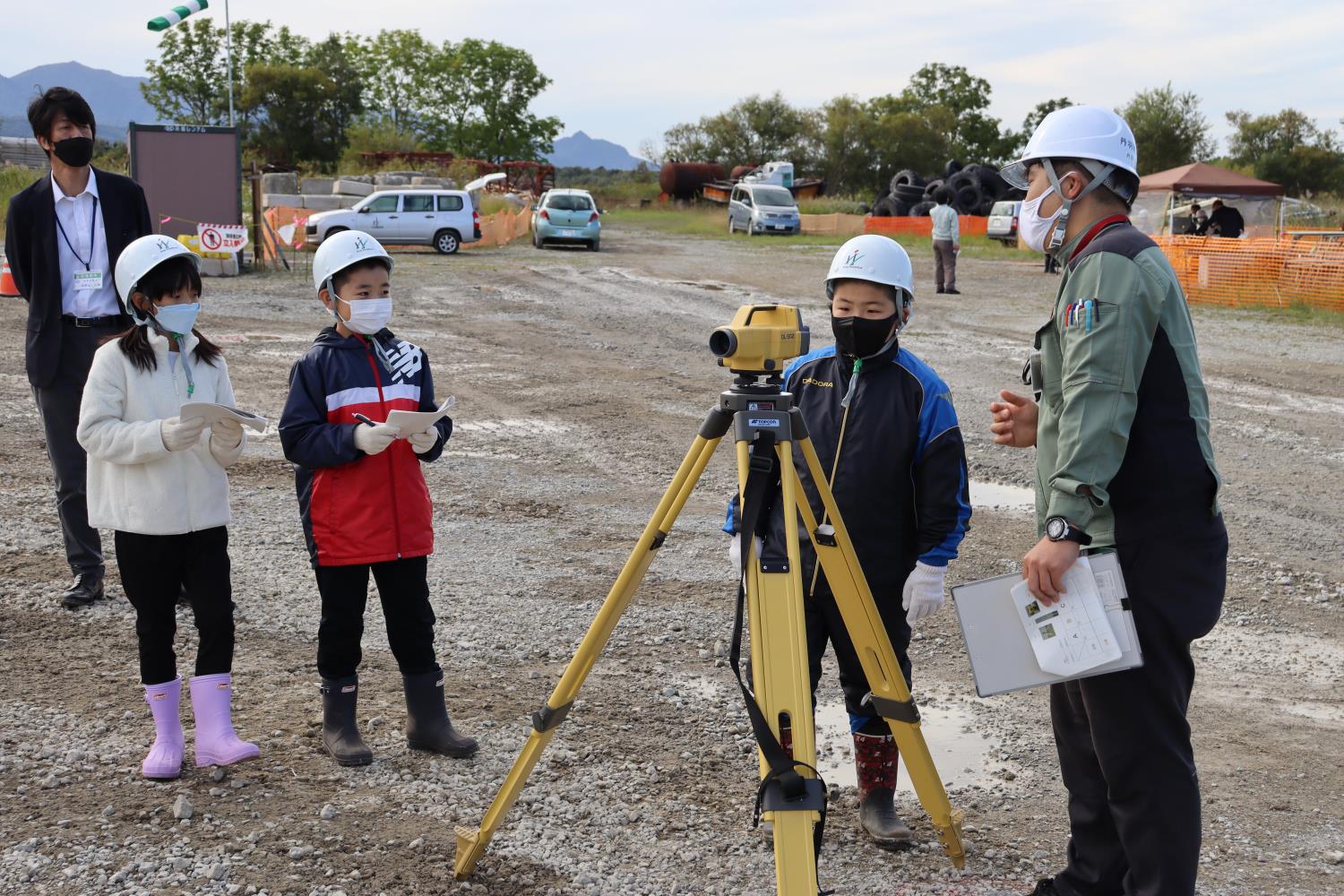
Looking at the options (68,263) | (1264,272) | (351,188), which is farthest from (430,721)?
(351,188)

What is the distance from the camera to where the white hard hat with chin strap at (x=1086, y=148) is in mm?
2752

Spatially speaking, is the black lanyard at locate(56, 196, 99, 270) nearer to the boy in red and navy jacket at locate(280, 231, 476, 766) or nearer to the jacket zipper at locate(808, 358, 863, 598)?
the boy in red and navy jacket at locate(280, 231, 476, 766)

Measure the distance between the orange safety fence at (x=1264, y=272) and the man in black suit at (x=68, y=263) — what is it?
18087mm

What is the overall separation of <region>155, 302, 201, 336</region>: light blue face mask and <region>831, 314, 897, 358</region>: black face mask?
2204 millimetres

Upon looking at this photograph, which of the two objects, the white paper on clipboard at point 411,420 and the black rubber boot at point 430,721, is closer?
the white paper on clipboard at point 411,420

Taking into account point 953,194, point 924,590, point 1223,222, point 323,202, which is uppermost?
point 953,194

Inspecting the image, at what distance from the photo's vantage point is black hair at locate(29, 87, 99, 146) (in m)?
5.06

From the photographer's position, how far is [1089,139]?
2754 millimetres

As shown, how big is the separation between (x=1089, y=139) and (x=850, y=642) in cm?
158

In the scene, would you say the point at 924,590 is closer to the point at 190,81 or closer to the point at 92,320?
the point at 92,320

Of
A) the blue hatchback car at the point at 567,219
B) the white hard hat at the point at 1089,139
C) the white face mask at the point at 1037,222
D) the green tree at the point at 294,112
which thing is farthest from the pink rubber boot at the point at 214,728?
the green tree at the point at 294,112

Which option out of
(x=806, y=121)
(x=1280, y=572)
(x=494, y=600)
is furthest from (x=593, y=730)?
(x=806, y=121)

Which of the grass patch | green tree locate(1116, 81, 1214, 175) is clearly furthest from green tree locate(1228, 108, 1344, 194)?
the grass patch

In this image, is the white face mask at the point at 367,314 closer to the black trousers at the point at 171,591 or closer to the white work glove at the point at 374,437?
the white work glove at the point at 374,437
